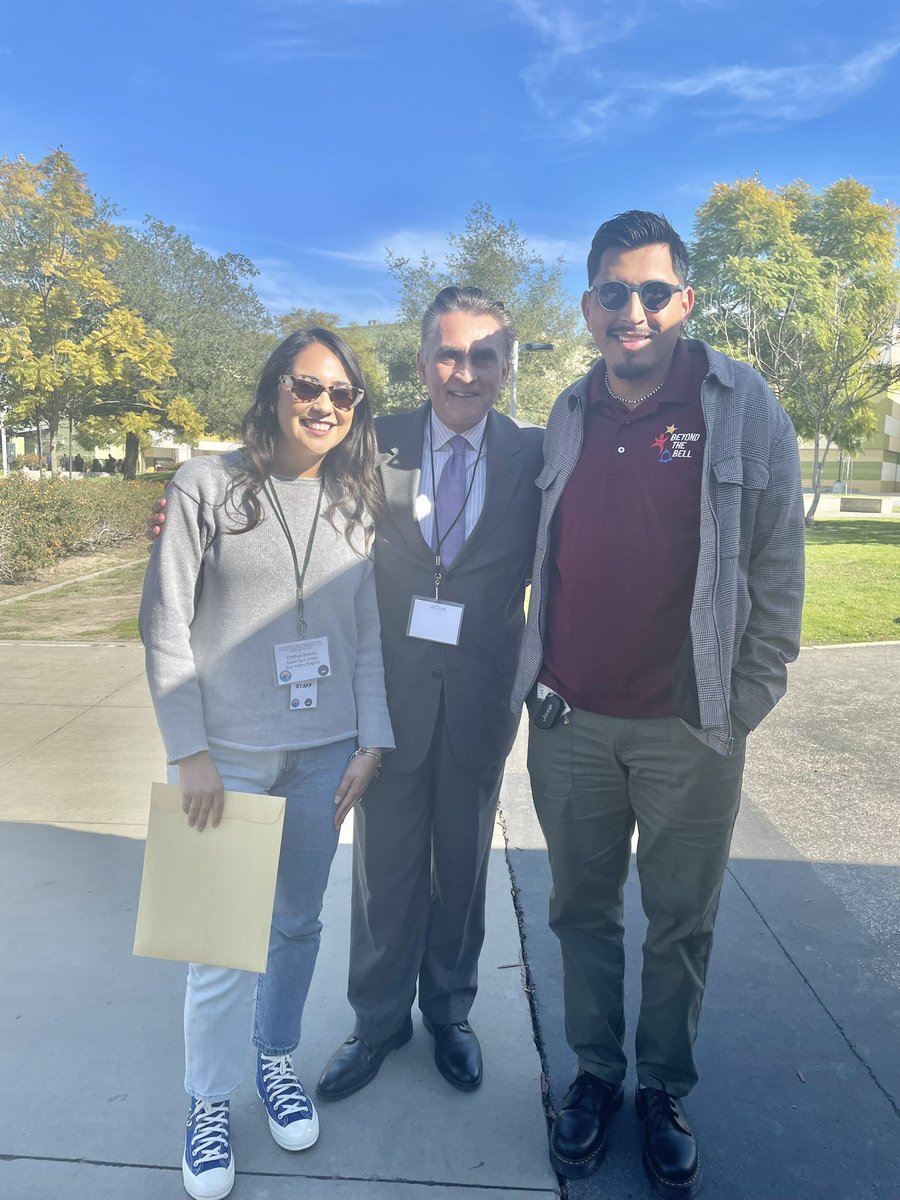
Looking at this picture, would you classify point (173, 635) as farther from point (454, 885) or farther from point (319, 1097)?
point (319, 1097)

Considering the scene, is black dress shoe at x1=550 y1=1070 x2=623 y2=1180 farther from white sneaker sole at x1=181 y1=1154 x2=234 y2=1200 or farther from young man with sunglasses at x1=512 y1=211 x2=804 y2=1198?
white sneaker sole at x1=181 y1=1154 x2=234 y2=1200

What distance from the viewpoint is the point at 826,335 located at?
23.9 metres

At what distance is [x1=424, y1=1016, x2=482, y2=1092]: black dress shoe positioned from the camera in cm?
248

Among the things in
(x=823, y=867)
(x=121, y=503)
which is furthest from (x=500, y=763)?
(x=121, y=503)

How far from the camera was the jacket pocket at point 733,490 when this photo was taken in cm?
210

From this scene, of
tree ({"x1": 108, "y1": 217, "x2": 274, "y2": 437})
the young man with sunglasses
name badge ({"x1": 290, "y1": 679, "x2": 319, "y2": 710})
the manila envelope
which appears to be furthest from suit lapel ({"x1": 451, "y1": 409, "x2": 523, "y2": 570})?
tree ({"x1": 108, "y1": 217, "x2": 274, "y2": 437})

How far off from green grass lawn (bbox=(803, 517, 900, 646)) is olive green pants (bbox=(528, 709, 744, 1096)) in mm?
6769

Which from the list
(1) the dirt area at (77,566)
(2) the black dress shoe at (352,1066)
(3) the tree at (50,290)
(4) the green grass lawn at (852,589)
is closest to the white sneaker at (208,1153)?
(2) the black dress shoe at (352,1066)

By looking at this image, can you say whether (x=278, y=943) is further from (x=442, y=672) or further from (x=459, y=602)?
(x=459, y=602)

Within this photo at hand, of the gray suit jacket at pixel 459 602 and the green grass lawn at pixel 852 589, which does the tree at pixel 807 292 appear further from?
the gray suit jacket at pixel 459 602

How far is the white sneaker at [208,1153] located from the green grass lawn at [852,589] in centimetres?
755

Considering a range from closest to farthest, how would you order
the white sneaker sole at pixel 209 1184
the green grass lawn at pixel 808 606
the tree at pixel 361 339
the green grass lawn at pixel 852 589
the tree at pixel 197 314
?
1. the white sneaker sole at pixel 209 1184
2. the green grass lawn at pixel 808 606
3. the green grass lawn at pixel 852 589
4. the tree at pixel 197 314
5. the tree at pixel 361 339

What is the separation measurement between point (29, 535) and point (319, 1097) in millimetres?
11166

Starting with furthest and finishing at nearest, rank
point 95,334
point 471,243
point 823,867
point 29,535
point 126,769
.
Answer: point 471,243 < point 95,334 < point 29,535 < point 126,769 < point 823,867
